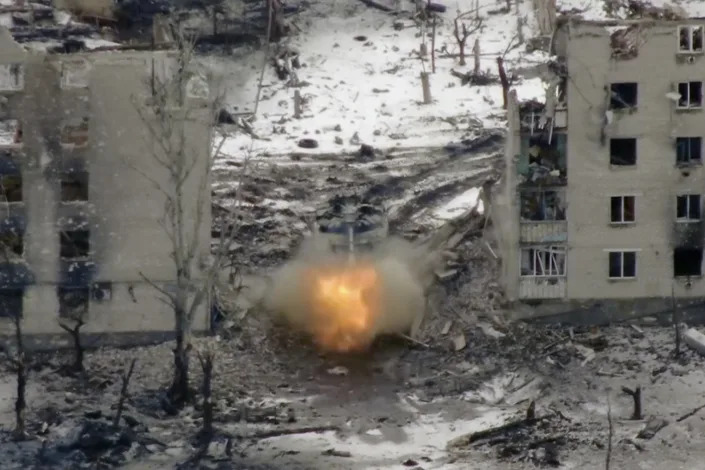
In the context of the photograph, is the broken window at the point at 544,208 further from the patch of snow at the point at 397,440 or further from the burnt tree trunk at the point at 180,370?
the burnt tree trunk at the point at 180,370

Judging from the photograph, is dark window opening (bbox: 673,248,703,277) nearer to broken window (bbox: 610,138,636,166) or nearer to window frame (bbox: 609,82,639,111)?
broken window (bbox: 610,138,636,166)

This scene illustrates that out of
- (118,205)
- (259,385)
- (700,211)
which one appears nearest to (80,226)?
(118,205)

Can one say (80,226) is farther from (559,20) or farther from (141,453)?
(559,20)

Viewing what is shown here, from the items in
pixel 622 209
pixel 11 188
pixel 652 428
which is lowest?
pixel 652 428

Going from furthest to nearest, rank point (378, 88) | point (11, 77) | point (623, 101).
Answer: point (378, 88)
point (623, 101)
point (11, 77)

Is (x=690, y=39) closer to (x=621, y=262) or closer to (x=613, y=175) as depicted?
(x=613, y=175)

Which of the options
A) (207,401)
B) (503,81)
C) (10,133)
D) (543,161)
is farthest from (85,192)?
(503,81)

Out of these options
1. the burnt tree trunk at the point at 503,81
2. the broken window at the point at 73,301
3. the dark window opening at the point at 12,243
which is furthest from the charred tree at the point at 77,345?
the burnt tree trunk at the point at 503,81

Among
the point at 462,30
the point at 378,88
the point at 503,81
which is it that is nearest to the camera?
the point at 503,81
